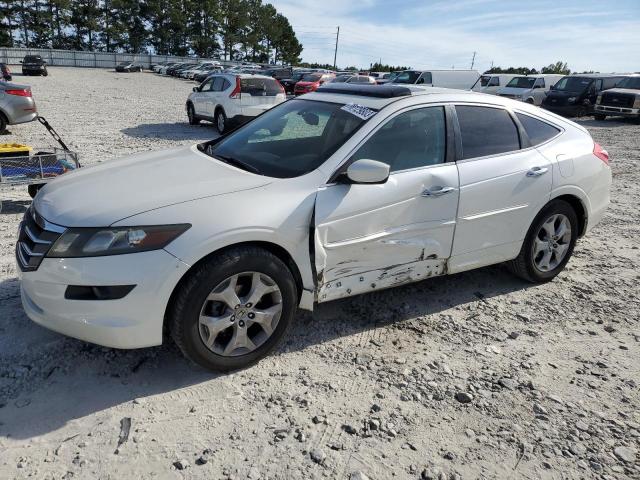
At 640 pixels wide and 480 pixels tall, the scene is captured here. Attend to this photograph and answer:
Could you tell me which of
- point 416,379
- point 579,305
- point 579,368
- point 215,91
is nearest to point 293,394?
point 416,379

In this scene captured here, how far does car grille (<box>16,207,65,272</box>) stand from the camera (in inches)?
113

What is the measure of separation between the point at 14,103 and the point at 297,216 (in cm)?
1050

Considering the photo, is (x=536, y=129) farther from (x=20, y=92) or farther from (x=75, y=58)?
(x=75, y=58)

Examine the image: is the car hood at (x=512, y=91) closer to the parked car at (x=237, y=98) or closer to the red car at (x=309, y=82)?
the red car at (x=309, y=82)

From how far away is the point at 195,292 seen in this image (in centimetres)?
287

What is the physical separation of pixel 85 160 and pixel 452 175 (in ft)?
23.6

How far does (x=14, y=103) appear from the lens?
11.1 metres

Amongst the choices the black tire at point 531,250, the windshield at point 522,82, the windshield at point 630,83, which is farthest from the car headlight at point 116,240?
the windshield at point 522,82

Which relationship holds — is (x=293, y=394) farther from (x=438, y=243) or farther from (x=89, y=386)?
(x=438, y=243)

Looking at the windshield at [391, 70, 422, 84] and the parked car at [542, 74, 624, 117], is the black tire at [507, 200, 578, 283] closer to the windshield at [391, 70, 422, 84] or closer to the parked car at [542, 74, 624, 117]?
the parked car at [542, 74, 624, 117]

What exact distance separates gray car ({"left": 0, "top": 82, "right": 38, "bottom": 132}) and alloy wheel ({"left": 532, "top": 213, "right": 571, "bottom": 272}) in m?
10.5

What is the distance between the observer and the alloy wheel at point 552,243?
4.49 metres

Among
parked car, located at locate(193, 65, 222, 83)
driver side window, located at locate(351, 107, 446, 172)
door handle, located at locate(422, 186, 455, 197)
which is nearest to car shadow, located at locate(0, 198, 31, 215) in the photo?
driver side window, located at locate(351, 107, 446, 172)

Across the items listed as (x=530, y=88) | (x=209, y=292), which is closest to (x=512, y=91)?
(x=530, y=88)
